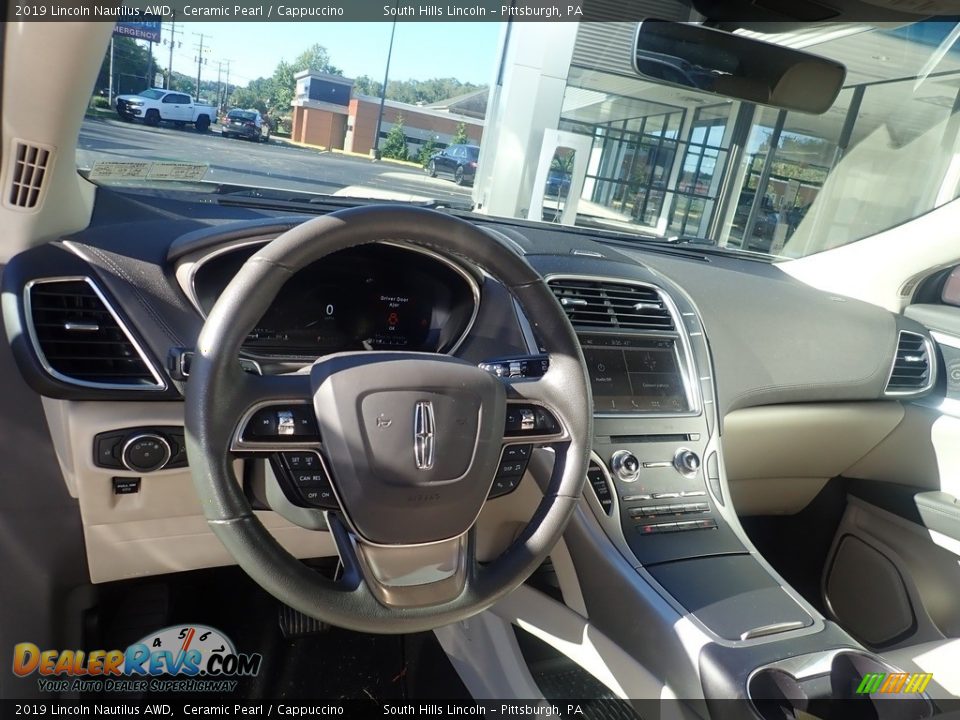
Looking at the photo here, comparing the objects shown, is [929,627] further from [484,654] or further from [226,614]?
[226,614]

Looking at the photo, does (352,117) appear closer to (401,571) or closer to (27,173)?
(27,173)

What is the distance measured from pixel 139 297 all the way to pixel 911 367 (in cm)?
282

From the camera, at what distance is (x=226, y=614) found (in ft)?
7.90

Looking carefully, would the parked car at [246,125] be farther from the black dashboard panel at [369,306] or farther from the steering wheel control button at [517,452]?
the steering wheel control button at [517,452]

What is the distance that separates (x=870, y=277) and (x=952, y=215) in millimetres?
381

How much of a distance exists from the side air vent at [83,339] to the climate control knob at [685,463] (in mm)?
1417

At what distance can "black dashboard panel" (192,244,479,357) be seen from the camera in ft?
5.99

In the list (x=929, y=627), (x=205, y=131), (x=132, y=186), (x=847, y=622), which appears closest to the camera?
(x=205, y=131)

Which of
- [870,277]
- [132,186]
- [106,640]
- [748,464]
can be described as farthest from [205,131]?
[870,277]


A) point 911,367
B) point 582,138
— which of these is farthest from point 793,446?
point 582,138

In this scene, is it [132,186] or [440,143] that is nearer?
[132,186]

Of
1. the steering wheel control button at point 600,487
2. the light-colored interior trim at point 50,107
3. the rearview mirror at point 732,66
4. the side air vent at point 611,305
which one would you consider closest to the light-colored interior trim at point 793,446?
the side air vent at point 611,305

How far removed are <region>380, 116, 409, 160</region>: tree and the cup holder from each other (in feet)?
5.29

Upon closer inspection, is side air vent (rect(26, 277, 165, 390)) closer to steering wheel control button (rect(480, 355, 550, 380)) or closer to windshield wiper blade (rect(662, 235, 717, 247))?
steering wheel control button (rect(480, 355, 550, 380))
